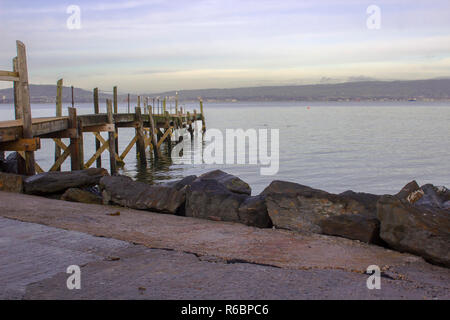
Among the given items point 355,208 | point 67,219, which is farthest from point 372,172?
point 67,219

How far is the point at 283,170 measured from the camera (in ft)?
80.2

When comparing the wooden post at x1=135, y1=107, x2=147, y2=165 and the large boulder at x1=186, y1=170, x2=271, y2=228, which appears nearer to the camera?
the large boulder at x1=186, y1=170, x2=271, y2=228

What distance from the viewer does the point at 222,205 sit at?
24.4 feet

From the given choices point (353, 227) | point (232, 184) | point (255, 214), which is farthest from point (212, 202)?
point (353, 227)

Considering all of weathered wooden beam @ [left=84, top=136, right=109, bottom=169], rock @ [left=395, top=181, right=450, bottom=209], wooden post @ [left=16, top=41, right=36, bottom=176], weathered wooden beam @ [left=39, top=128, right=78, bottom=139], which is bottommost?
weathered wooden beam @ [left=84, top=136, right=109, bottom=169]

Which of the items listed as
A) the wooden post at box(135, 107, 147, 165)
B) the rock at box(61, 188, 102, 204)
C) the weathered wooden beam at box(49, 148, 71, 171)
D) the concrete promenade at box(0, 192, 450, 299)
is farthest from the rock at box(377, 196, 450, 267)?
the wooden post at box(135, 107, 147, 165)

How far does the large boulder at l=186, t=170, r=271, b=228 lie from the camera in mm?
7102

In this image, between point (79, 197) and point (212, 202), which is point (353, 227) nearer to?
point (212, 202)

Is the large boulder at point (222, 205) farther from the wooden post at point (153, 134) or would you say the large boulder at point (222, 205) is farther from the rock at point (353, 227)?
the wooden post at point (153, 134)

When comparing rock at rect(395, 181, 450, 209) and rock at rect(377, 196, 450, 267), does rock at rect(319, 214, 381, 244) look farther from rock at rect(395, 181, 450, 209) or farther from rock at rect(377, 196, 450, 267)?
rock at rect(395, 181, 450, 209)

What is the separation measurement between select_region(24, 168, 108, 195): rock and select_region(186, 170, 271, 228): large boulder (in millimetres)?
2793

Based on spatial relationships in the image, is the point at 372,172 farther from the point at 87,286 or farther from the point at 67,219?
the point at 87,286

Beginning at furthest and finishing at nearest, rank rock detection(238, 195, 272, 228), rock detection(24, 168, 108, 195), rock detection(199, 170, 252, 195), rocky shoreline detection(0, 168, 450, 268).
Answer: rock detection(199, 170, 252, 195)
rock detection(24, 168, 108, 195)
rock detection(238, 195, 272, 228)
rocky shoreline detection(0, 168, 450, 268)
